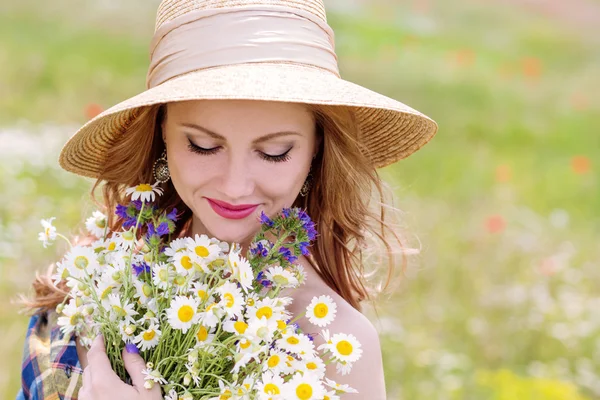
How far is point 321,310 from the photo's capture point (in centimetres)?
196

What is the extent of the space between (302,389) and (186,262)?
1.25 feet

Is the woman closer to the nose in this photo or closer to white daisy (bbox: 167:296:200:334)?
the nose

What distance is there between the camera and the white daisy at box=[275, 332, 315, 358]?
1.81 metres

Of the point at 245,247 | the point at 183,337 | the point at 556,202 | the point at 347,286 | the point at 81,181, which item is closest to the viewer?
the point at 183,337

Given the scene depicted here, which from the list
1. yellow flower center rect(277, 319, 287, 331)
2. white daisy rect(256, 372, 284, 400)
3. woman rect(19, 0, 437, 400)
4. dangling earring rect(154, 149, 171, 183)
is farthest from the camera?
dangling earring rect(154, 149, 171, 183)

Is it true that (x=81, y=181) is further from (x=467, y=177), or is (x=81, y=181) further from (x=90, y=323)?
(x=90, y=323)

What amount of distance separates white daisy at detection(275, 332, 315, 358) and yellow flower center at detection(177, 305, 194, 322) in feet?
0.65

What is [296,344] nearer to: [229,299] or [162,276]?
[229,299]

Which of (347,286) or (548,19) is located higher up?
(548,19)

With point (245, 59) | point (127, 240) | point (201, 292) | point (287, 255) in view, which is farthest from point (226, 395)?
point (245, 59)

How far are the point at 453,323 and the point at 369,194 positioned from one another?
99.0 inches

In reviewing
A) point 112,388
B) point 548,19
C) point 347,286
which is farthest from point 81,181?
point 548,19

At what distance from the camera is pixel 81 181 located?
5688 mm

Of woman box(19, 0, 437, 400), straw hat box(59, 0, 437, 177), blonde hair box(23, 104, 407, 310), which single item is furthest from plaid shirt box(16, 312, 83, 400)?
straw hat box(59, 0, 437, 177)
